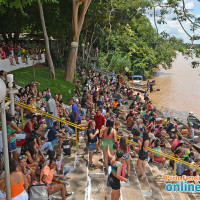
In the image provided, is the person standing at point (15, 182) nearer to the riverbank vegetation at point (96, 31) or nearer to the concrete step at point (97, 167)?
the concrete step at point (97, 167)

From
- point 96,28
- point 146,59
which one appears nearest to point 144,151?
point 96,28

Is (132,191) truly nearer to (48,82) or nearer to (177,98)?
(48,82)

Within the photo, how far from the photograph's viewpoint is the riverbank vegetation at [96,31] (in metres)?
15.4

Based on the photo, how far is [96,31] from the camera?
93.4 ft

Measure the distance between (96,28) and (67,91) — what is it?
46.3 feet

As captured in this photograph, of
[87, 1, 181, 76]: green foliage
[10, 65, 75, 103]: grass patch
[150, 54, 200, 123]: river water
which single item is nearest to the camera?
[10, 65, 75, 103]: grass patch

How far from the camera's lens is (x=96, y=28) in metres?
28.0

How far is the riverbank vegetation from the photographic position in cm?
1537

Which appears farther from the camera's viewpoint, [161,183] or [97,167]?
[161,183]

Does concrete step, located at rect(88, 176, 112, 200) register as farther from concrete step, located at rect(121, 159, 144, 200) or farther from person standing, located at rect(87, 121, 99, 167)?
person standing, located at rect(87, 121, 99, 167)

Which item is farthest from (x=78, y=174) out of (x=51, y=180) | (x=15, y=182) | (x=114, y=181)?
(x=15, y=182)

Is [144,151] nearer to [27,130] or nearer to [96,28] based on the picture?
[27,130]

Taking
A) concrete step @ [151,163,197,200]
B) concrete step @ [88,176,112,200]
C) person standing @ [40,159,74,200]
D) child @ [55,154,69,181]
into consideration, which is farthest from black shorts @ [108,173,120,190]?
concrete step @ [151,163,197,200]

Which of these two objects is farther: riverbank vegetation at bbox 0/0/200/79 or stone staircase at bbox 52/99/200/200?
riverbank vegetation at bbox 0/0/200/79
